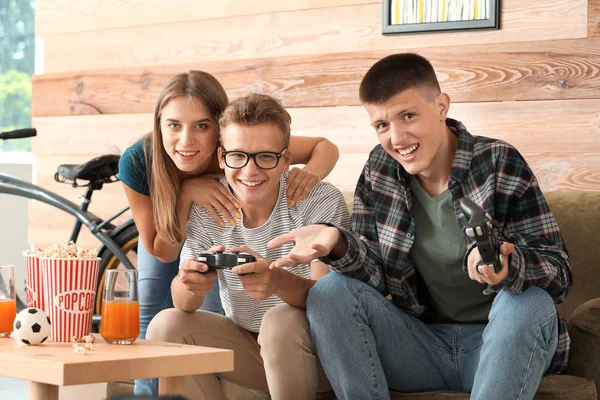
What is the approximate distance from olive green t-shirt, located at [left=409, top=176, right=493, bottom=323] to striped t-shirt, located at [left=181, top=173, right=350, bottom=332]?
22cm

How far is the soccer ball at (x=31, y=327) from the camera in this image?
1700 millimetres

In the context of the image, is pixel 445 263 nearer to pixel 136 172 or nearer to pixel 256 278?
pixel 256 278

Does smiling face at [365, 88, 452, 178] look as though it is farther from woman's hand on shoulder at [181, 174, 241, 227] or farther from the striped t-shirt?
woman's hand on shoulder at [181, 174, 241, 227]

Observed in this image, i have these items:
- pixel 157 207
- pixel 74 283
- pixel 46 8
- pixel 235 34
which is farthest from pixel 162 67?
pixel 74 283

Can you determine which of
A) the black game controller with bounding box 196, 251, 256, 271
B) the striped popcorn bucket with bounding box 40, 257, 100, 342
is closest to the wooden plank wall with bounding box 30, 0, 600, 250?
the black game controller with bounding box 196, 251, 256, 271

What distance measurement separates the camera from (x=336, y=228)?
189 cm

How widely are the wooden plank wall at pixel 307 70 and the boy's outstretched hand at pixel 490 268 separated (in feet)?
3.75

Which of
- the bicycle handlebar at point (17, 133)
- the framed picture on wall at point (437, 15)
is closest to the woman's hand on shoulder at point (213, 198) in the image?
the framed picture on wall at point (437, 15)

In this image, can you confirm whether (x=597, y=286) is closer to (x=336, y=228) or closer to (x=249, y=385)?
(x=336, y=228)

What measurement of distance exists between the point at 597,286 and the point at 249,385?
0.90 meters

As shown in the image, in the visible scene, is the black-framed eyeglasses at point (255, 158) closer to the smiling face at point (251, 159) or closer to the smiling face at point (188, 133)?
the smiling face at point (251, 159)

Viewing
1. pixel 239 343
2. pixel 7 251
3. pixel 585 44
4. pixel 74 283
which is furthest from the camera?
pixel 7 251

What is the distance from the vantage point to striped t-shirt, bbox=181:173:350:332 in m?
2.10

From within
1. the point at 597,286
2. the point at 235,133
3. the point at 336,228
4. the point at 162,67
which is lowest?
the point at 597,286
